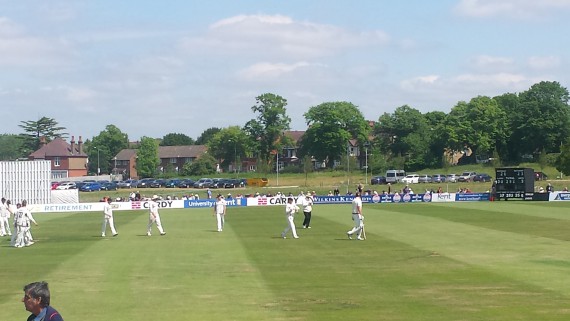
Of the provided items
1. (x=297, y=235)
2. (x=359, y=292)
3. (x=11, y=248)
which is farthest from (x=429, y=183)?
(x=359, y=292)

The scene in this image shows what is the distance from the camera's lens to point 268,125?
495 feet

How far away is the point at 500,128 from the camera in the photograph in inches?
5133

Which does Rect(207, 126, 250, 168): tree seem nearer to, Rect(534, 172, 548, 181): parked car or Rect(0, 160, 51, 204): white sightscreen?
Rect(534, 172, 548, 181): parked car

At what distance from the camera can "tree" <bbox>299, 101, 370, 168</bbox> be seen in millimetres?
144750

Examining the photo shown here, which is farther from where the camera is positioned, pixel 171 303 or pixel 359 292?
pixel 359 292

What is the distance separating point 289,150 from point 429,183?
201ft

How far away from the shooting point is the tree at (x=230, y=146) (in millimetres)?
153125

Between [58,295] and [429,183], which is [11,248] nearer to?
[58,295]

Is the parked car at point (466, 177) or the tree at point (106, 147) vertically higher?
the tree at point (106, 147)

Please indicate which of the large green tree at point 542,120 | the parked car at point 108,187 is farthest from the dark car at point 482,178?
the parked car at point 108,187

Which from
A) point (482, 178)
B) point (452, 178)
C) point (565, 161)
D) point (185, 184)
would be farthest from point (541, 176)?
point (185, 184)

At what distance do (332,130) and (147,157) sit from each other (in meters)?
40.9

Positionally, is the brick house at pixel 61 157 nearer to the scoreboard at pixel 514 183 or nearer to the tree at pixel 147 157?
the tree at pixel 147 157

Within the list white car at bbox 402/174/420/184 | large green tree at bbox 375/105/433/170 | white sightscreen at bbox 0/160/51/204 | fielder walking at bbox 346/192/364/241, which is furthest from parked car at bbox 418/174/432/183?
fielder walking at bbox 346/192/364/241
